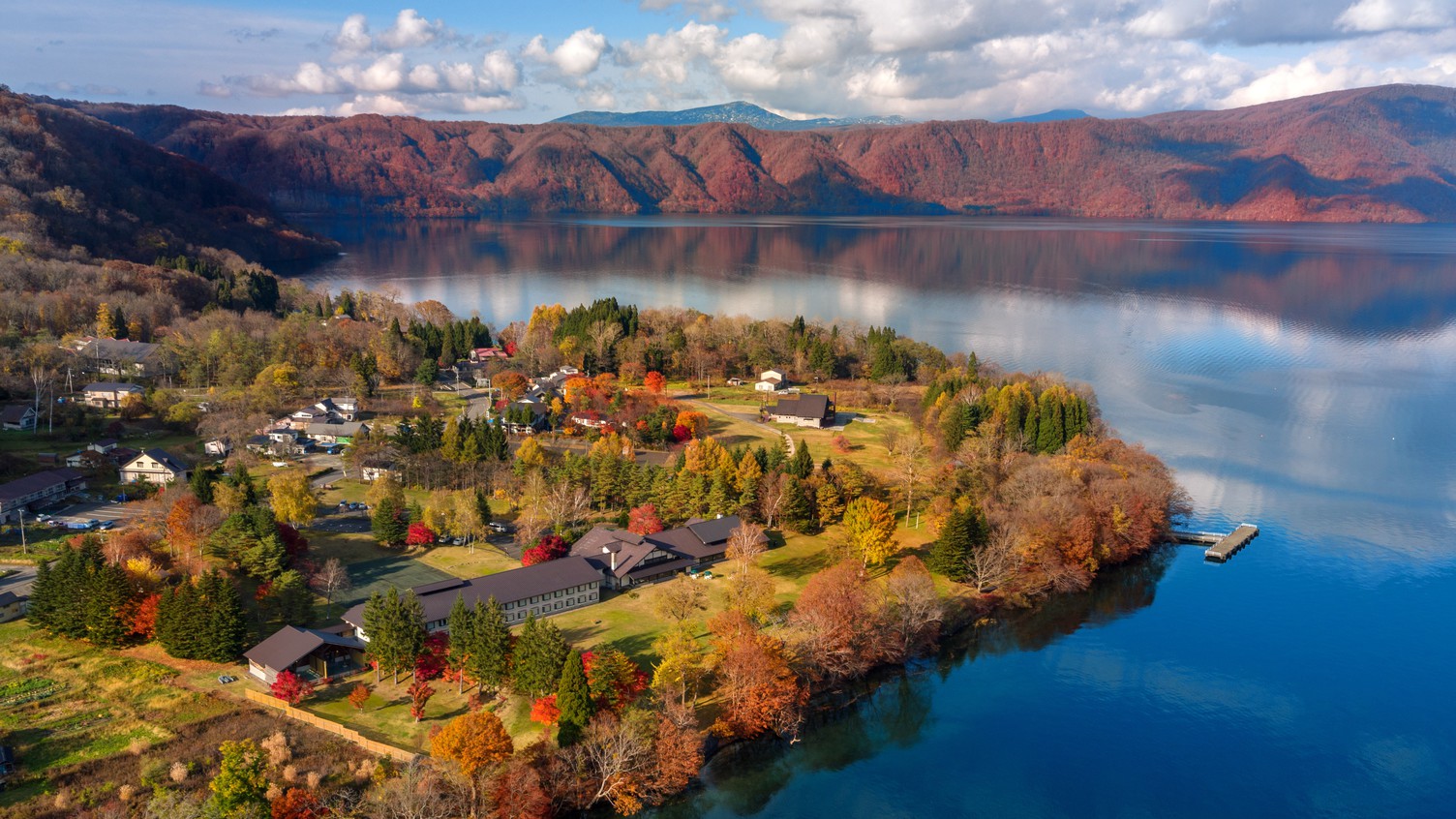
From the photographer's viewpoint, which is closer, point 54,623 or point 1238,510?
point 54,623

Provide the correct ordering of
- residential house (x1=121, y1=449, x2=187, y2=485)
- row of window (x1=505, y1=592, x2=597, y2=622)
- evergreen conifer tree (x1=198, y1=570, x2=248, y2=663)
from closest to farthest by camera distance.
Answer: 1. evergreen conifer tree (x1=198, y1=570, x2=248, y2=663)
2. row of window (x1=505, y1=592, x2=597, y2=622)
3. residential house (x1=121, y1=449, x2=187, y2=485)

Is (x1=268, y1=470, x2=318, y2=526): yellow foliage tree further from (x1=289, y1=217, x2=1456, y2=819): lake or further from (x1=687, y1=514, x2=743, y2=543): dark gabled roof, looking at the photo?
(x1=289, y1=217, x2=1456, y2=819): lake

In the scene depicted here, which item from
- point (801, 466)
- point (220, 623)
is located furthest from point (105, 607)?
point (801, 466)

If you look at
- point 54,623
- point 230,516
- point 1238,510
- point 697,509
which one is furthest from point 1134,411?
point 54,623

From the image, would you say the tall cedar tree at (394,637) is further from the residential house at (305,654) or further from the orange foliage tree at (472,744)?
the orange foliage tree at (472,744)

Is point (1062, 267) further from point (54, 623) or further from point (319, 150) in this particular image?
point (319, 150)

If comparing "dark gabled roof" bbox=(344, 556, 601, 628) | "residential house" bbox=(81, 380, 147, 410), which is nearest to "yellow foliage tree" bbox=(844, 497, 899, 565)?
"dark gabled roof" bbox=(344, 556, 601, 628)
